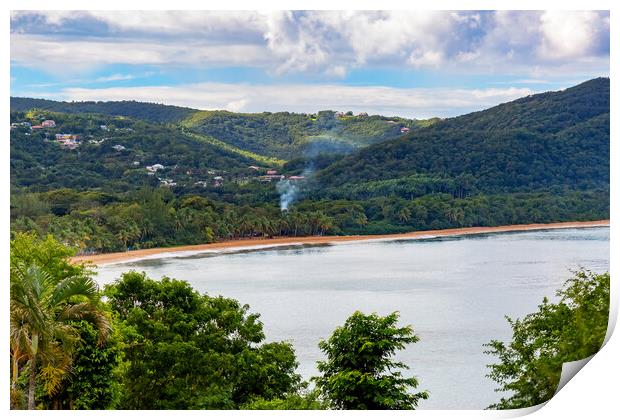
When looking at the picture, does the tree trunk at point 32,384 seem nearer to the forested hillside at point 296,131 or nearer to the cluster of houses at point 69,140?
the cluster of houses at point 69,140

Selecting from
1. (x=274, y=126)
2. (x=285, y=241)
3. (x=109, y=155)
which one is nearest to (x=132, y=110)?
(x=109, y=155)

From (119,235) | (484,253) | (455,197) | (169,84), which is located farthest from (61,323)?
(455,197)

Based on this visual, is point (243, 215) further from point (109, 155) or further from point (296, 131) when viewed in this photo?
point (109, 155)

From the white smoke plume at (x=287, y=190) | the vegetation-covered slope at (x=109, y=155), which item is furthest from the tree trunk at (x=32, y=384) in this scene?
the white smoke plume at (x=287, y=190)

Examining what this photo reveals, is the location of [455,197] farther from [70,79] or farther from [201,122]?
[70,79]

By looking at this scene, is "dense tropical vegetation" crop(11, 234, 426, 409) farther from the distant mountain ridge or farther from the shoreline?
the distant mountain ridge
